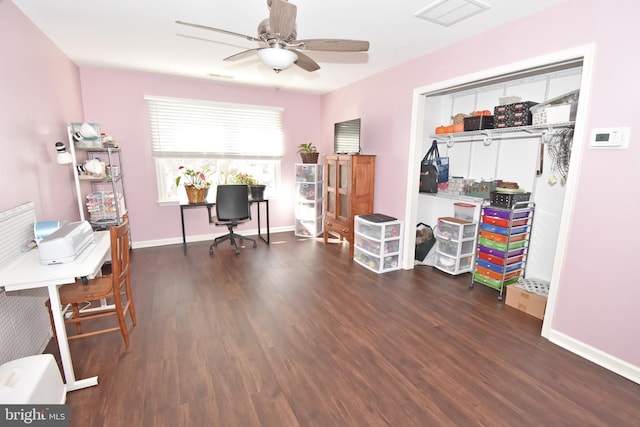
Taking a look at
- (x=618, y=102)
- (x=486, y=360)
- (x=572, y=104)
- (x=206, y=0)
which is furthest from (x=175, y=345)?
(x=572, y=104)

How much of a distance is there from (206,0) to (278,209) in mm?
3718

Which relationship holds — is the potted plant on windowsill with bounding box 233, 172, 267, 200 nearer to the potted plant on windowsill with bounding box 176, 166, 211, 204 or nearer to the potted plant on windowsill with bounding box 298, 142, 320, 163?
the potted plant on windowsill with bounding box 176, 166, 211, 204

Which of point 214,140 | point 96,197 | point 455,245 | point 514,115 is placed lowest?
point 455,245

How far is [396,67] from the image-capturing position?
12.2 ft

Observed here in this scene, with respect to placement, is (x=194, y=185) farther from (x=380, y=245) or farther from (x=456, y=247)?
(x=456, y=247)

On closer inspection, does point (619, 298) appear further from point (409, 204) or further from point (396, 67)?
point (396, 67)

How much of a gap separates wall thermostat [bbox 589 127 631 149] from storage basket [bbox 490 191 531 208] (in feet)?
2.86

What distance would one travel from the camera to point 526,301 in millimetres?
2736

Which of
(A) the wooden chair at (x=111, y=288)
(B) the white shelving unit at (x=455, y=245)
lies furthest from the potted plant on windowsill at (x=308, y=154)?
(A) the wooden chair at (x=111, y=288)

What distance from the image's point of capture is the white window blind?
179 inches

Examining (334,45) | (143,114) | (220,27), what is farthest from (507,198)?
(143,114)

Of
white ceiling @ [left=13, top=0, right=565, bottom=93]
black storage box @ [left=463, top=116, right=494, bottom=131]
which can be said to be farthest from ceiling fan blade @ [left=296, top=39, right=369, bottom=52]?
black storage box @ [left=463, top=116, right=494, bottom=131]

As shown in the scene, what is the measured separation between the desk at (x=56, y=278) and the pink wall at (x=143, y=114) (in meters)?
2.72

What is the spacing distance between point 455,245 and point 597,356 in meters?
1.60
